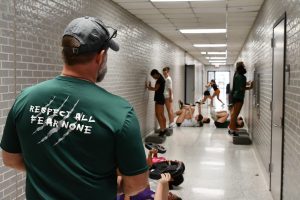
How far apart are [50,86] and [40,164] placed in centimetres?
29

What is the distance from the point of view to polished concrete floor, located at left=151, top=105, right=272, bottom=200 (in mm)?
4695

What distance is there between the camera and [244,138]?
8.09 meters

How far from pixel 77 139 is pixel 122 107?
0.19 meters

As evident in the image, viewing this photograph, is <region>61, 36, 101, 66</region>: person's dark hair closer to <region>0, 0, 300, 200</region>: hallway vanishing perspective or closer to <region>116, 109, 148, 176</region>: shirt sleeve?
<region>0, 0, 300, 200</region>: hallway vanishing perspective

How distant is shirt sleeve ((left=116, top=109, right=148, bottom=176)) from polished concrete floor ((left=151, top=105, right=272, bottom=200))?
2.75 metres

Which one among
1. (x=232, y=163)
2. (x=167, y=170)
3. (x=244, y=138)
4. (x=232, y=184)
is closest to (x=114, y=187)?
(x=167, y=170)

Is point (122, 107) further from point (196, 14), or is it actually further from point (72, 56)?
point (196, 14)

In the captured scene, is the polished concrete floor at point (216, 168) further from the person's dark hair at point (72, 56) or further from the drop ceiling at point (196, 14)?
the person's dark hair at point (72, 56)

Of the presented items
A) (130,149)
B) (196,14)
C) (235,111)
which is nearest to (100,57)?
(130,149)

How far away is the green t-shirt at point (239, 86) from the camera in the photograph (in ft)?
26.1

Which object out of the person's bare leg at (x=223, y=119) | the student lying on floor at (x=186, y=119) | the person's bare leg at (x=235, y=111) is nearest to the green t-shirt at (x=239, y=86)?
the person's bare leg at (x=235, y=111)

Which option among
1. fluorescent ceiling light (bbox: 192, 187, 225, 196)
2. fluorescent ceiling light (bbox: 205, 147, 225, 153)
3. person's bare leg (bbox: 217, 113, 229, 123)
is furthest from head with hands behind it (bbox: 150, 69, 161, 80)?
fluorescent ceiling light (bbox: 192, 187, 225, 196)

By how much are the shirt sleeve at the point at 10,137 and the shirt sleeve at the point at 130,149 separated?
17.9 inches

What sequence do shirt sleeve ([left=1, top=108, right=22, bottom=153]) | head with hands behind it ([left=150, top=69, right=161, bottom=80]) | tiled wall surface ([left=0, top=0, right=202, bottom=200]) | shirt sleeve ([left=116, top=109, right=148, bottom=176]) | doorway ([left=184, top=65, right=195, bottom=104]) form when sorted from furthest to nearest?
doorway ([left=184, top=65, right=195, bottom=104]), head with hands behind it ([left=150, top=69, right=161, bottom=80]), tiled wall surface ([left=0, top=0, right=202, bottom=200]), shirt sleeve ([left=1, top=108, right=22, bottom=153]), shirt sleeve ([left=116, top=109, right=148, bottom=176])
